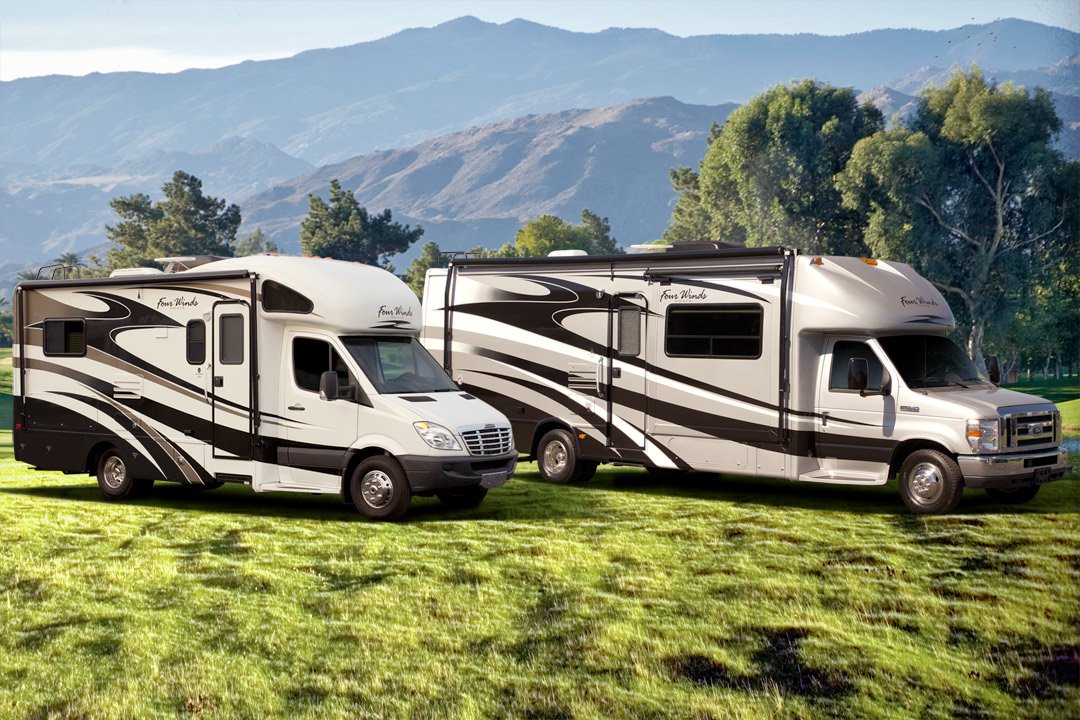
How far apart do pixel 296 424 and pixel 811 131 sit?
57308mm

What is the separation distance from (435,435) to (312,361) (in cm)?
196

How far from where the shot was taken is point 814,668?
32.2ft

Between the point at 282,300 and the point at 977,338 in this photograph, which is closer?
the point at 282,300

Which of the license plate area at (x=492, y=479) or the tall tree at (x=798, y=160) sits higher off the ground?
the tall tree at (x=798, y=160)

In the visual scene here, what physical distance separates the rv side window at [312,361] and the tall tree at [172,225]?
3766 inches

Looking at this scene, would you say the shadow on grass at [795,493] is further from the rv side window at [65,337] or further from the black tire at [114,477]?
the rv side window at [65,337]

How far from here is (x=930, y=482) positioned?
1565 cm

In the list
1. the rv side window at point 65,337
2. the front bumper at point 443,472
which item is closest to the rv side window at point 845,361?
the front bumper at point 443,472

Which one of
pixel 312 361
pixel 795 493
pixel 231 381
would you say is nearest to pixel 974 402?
pixel 795 493

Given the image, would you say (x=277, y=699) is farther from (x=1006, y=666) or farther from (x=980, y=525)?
(x=980, y=525)

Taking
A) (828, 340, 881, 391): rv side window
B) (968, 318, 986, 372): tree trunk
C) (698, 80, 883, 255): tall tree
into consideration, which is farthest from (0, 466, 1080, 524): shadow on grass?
(698, 80, 883, 255): tall tree

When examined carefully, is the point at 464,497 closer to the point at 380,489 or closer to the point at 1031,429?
the point at 380,489

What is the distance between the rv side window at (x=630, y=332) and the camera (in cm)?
1797

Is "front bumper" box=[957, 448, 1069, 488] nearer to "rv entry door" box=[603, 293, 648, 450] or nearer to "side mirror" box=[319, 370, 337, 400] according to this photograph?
"rv entry door" box=[603, 293, 648, 450]
